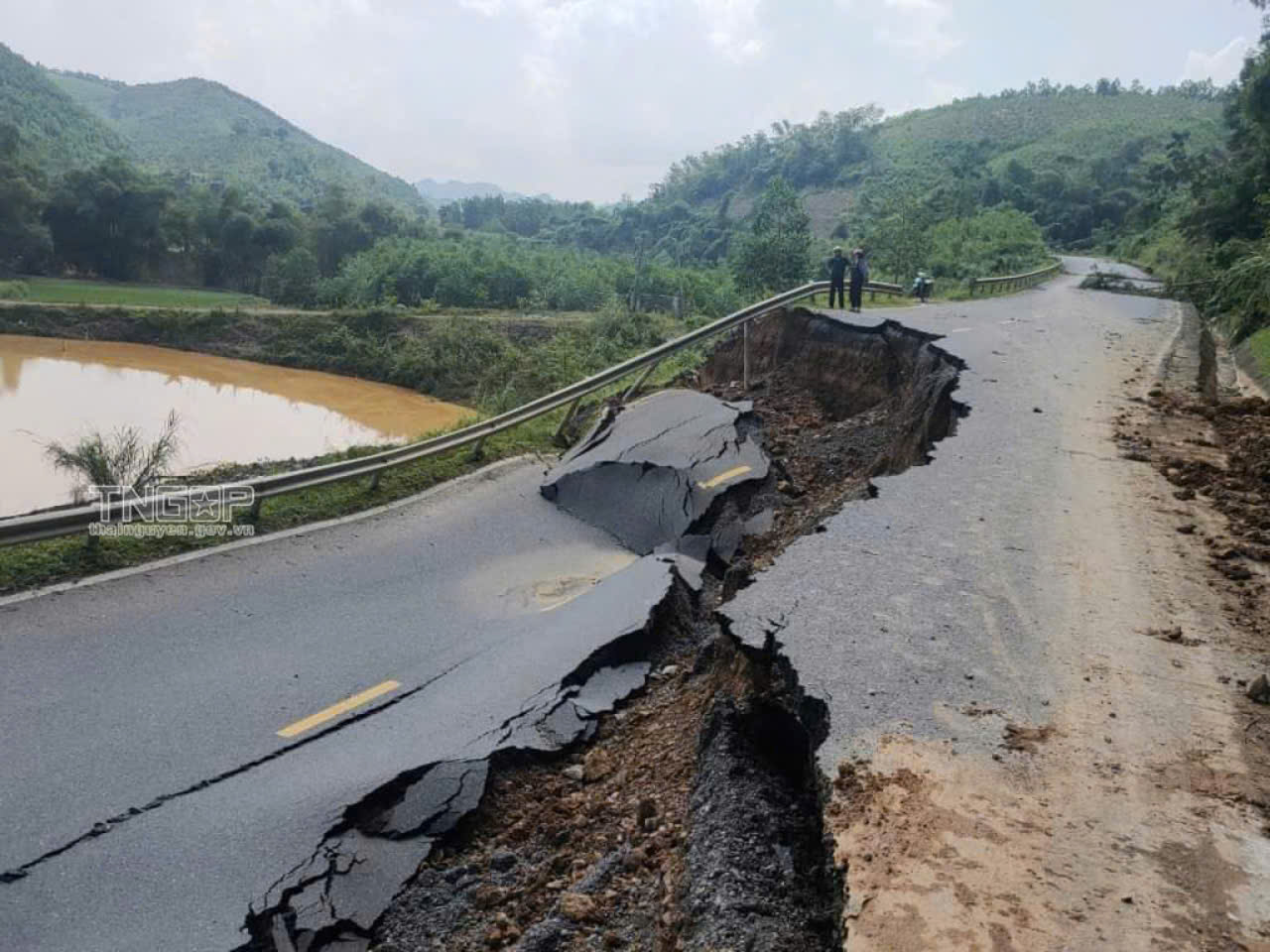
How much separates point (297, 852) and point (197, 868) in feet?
1.43

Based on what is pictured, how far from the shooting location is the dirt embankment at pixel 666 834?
347 cm

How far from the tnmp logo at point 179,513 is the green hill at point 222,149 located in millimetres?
100736

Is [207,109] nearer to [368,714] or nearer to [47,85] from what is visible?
[47,85]

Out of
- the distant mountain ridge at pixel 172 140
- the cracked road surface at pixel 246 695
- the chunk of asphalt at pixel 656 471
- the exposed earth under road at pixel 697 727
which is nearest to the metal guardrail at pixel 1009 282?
the chunk of asphalt at pixel 656 471

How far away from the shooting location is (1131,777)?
12.4ft

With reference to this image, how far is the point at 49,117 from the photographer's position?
98.8 metres

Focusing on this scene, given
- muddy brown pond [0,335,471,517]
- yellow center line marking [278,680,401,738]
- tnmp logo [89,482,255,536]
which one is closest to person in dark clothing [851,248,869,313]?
muddy brown pond [0,335,471,517]

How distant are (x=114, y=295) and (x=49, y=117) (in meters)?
67.6

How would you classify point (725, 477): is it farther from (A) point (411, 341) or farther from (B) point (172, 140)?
(B) point (172, 140)

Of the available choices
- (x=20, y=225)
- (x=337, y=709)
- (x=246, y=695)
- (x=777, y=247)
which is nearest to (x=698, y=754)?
(x=337, y=709)

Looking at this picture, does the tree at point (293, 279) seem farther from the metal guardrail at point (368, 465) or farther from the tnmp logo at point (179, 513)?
the tnmp logo at point (179, 513)

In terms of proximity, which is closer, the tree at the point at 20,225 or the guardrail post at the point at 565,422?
the guardrail post at the point at 565,422

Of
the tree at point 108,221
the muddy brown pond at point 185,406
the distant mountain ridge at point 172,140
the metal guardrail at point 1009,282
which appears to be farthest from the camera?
the distant mountain ridge at point 172,140

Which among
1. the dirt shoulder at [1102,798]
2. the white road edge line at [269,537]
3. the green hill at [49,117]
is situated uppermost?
the green hill at [49,117]
